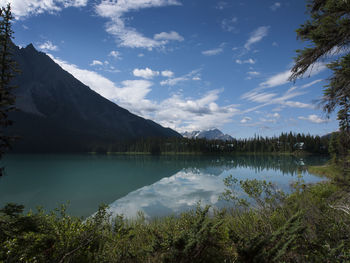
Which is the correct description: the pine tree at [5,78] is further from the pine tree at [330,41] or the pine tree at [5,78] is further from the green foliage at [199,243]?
the pine tree at [330,41]

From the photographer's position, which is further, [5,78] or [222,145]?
[222,145]

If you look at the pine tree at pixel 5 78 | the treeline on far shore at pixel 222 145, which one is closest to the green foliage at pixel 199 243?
the pine tree at pixel 5 78

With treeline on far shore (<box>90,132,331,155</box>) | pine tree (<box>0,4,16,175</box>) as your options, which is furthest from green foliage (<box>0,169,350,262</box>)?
treeline on far shore (<box>90,132,331,155</box>)

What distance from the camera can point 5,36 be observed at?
6.44 m

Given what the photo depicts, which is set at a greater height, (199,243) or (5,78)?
(5,78)

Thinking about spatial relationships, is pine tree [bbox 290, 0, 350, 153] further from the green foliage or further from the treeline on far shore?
the treeline on far shore

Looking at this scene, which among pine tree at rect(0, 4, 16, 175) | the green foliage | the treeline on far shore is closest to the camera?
the green foliage

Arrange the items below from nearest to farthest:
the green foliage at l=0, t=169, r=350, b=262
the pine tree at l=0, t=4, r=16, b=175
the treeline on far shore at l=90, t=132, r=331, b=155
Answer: the green foliage at l=0, t=169, r=350, b=262 < the pine tree at l=0, t=4, r=16, b=175 < the treeline on far shore at l=90, t=132, r=331, b=155

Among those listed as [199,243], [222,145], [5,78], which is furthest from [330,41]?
[222,145]

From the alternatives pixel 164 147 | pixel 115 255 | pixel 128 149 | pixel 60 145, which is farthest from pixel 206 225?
pixel 60 145

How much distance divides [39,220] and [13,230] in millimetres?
750

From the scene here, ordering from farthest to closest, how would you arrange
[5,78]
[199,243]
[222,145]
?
1. [222,145]
2. [5,78]
3. [199,243]

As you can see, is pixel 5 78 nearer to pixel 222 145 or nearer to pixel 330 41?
pixel 330 41

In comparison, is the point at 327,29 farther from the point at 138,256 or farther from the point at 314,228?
the point at 138,256
